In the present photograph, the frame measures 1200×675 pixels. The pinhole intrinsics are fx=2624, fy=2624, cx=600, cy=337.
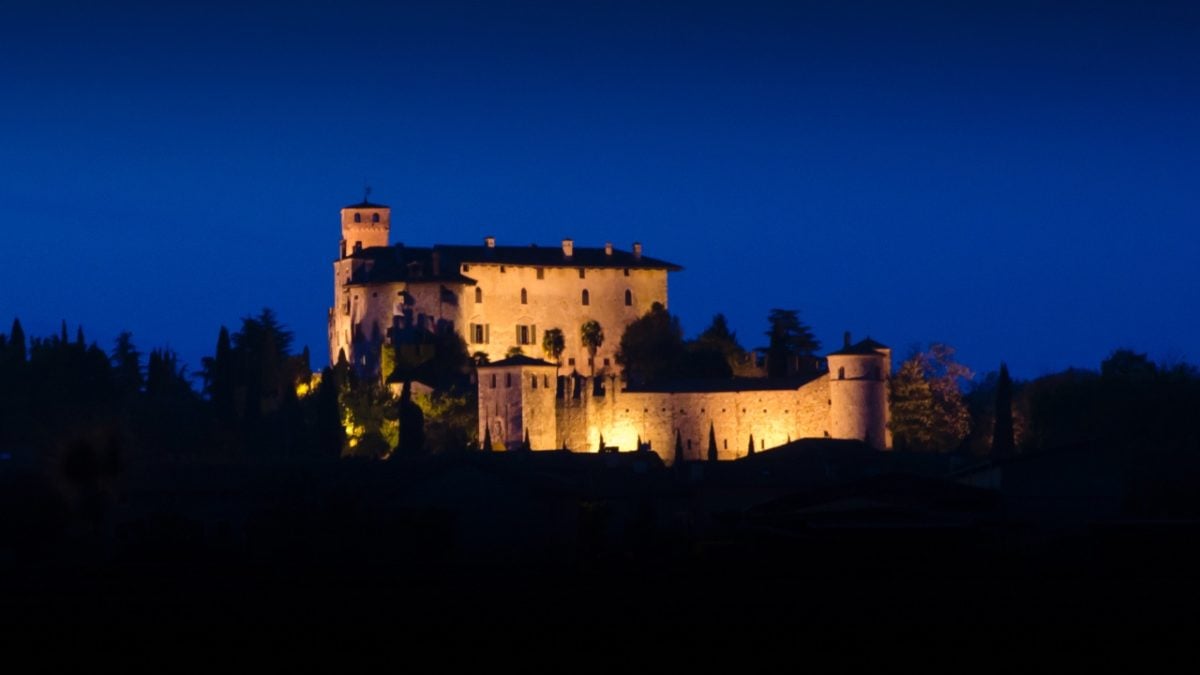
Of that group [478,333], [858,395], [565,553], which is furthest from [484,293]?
[565,553]

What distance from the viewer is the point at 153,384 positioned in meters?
122

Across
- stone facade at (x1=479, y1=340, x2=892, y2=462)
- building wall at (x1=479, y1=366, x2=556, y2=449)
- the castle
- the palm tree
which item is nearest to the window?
the castle

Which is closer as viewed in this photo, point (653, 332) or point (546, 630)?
point (546, 630)

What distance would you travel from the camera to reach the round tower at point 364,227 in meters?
138

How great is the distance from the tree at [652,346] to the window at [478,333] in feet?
23.5

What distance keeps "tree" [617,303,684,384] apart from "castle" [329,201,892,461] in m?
0.87

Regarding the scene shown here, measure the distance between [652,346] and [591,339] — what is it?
10.9 ft

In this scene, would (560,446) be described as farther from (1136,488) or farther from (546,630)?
(546,630)

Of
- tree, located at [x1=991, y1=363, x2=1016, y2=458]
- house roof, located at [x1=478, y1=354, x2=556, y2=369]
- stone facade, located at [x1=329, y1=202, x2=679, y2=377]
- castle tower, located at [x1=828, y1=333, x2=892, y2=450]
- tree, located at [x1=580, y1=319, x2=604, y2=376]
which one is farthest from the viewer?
tree, located at [x1=580, y1=319, x2=604, y2=376]

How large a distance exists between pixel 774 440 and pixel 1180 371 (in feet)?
57.5

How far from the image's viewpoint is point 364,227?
139 meters

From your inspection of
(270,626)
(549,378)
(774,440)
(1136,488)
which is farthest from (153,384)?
(270,626)

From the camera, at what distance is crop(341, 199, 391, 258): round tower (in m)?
138

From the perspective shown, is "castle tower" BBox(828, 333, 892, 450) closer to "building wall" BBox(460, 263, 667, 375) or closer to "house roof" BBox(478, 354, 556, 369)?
"house roof" BBox(478, 354, 556, 369)
